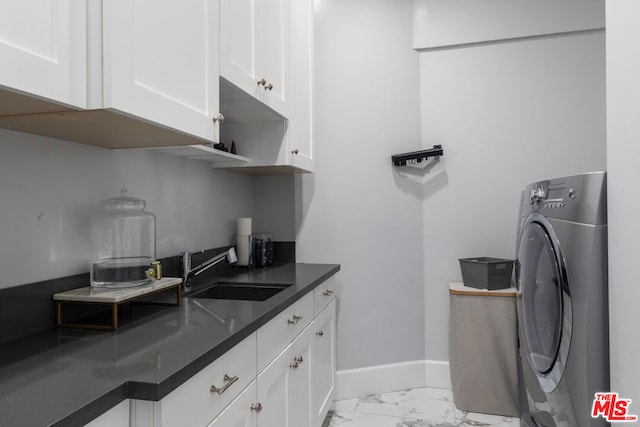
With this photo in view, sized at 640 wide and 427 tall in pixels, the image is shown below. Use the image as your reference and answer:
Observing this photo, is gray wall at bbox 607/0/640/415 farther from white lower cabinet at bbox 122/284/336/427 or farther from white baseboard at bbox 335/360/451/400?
white baseboard at bbox 335/360/451/400

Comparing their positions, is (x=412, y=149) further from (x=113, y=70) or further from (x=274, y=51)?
(x=113, y=70)

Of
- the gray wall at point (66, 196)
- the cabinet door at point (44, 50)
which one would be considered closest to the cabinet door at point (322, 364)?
the gray wall at point (66, 196)

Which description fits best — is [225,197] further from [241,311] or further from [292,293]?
[241,311]

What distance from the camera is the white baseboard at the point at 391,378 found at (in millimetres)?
2623

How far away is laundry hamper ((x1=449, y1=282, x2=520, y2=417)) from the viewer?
7.73 ft

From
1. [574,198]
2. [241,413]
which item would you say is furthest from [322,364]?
[574,198]

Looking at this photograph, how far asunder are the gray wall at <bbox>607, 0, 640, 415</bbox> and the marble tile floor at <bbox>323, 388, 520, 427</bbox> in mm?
1216

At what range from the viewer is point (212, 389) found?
3.21 feet

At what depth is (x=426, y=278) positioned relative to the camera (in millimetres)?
2748

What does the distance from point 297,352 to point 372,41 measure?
2056 mm

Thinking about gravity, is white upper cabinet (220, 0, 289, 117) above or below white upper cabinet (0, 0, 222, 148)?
above

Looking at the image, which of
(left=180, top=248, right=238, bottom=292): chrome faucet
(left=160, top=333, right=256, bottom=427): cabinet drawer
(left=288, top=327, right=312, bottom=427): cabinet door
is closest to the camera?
(left=160, top=333, right=256, bottom=427): cabinet drawer

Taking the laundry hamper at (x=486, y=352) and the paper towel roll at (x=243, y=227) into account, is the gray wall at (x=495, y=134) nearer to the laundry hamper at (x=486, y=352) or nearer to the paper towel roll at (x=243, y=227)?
the laundry hamper at (x=486, y=352)

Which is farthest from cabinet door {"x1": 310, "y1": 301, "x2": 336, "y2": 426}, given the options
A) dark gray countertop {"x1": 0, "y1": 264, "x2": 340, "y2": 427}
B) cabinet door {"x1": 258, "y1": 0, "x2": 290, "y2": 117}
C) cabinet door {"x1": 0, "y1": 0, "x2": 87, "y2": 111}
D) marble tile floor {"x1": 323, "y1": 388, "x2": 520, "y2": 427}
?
cabinet door {"x1": 0, "y1": 0, "x2": 87, "y2": 111}
